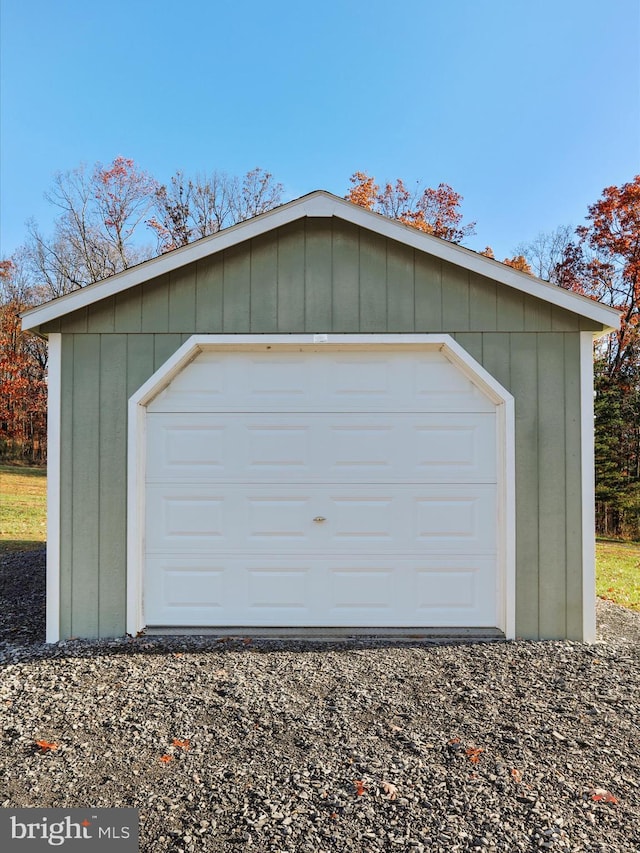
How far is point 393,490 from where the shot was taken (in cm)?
449

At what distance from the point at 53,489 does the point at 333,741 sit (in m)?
3.19

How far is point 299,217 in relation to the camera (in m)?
4.35

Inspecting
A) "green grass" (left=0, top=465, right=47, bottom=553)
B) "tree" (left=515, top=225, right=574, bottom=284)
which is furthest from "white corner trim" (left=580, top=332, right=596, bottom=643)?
"tree" (left=515, top=225, right=574, bottom=284)

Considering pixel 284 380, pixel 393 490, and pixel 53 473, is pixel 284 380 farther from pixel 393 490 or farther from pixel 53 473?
pixel 53 473

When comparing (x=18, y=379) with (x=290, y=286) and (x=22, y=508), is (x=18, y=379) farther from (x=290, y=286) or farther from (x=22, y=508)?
(x=290, y=286)

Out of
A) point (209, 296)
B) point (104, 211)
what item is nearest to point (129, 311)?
point (209, 296)

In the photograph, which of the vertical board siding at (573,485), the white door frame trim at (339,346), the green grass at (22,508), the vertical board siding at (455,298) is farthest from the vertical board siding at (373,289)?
the green grass at (22,508)

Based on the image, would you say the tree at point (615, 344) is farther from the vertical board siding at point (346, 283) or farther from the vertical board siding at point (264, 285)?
the vertical board siding at point (264, 285)

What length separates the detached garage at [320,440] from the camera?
4.34m

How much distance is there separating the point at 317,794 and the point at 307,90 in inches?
572

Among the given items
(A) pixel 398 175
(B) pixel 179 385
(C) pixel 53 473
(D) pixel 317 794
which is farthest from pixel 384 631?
(A) pixel 398 175

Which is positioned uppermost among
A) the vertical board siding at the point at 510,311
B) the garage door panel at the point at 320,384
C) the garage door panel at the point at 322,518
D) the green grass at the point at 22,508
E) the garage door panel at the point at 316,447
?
the vertical board siding at the point at 510,311

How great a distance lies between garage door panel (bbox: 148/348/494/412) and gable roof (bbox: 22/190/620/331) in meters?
0.85

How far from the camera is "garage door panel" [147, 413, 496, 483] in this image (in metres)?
4.50
